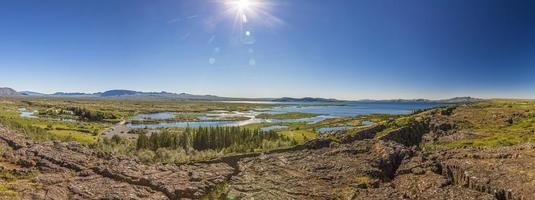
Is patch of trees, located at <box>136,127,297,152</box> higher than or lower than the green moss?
lower

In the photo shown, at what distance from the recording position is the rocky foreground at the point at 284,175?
3192cm

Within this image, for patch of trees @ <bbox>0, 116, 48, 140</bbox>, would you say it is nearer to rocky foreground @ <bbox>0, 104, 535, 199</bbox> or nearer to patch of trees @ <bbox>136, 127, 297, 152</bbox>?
patch of trees @ <bbox>136, 127, 297, 152</bbox>

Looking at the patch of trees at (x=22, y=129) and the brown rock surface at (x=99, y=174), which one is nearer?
the brown rock surface at (x=99, y=174)

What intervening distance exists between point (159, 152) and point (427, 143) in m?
50.8

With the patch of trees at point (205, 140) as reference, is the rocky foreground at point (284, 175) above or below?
above

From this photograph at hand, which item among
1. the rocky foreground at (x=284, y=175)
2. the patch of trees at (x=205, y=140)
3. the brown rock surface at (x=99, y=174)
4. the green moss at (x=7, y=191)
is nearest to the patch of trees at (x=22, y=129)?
the patch of trees at (x=205, y=140)

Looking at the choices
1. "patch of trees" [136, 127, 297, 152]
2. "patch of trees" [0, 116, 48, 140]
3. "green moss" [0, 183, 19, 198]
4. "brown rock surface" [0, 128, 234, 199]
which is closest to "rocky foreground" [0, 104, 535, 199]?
"brown rock surface" [0, 128, 234, 199]

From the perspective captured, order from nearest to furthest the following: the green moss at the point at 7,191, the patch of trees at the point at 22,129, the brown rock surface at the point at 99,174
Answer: the green moss at the point at 7,191, the brown rock surface at the point at 99,174, the patch of trees at the point at 22,129

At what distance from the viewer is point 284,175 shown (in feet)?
134

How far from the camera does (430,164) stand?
41.0 meters

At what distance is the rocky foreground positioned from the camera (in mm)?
31922

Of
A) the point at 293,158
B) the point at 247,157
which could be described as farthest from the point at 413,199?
the point at 247,157

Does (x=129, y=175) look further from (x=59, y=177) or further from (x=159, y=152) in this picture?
(x=159, y=152)

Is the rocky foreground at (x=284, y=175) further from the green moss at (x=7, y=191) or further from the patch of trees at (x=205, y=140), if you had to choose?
the patch of trees at (x=205, y=140)
